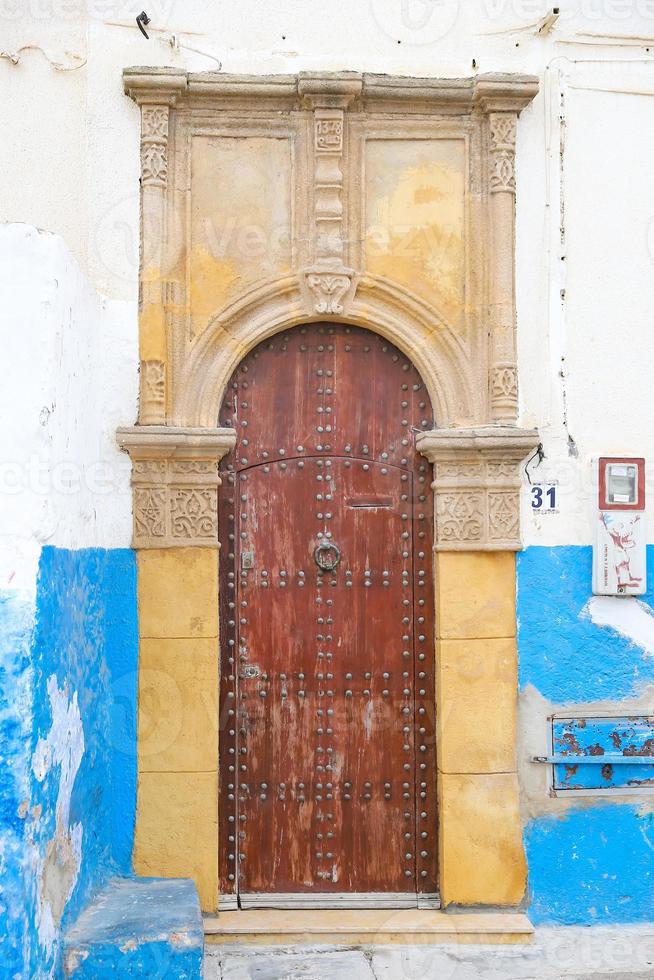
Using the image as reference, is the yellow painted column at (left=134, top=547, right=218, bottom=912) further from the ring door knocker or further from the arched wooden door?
the ring door knocker

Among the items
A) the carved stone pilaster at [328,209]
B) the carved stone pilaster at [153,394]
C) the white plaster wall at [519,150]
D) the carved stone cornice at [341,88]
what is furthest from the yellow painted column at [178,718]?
the carved stone cornice at [341,88]

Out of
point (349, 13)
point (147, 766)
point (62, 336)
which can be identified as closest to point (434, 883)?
point (147, 766)

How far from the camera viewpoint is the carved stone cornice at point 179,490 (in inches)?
168

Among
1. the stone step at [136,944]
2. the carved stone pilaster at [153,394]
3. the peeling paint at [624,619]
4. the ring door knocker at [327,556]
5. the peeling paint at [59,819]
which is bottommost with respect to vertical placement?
the stone step at [136,944]

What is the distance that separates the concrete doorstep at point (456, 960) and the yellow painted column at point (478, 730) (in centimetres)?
24

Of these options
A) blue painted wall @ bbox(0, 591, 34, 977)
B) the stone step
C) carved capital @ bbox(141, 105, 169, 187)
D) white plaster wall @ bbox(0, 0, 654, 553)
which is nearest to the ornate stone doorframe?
carved capital @ bbox(141, 105, 169, 187)

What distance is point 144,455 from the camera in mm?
4262

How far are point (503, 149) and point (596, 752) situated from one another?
2586mm

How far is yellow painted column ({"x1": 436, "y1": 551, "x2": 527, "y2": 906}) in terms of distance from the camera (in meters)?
4.28

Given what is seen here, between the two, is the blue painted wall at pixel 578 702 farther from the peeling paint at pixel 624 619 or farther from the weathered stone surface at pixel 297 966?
the weathered stone surface at pixel 297 966

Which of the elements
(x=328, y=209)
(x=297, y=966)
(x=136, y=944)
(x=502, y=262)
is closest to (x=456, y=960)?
(x=297, y=966)

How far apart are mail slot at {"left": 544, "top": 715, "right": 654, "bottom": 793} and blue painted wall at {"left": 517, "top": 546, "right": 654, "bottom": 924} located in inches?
2.8

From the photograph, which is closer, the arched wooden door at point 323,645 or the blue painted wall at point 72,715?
the blue painted wall at point 72,715

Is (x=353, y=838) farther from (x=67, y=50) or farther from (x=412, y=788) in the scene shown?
(x=67, y=50)
